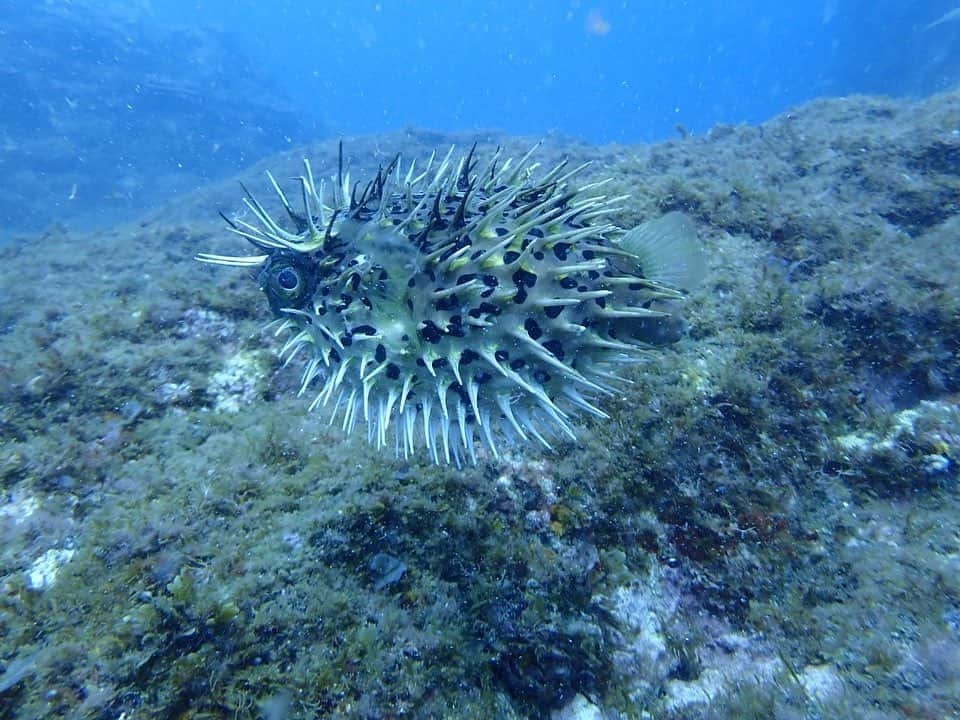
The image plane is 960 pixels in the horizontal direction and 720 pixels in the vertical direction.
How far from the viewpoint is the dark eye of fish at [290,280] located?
8.90 feet

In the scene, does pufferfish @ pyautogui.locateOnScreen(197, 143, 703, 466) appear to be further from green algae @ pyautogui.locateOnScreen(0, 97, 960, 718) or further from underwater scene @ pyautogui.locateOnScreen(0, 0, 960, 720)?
green algae @ pyautogui.locateOnScreen(0, 97, 960, 718)

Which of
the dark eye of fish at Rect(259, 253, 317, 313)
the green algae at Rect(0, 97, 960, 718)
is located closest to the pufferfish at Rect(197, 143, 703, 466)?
the dark eye of fish at Rect(259, 253, 317, 313)

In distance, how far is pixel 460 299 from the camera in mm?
2471

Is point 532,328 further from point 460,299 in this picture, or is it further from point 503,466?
point 503,466

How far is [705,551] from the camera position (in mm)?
3473

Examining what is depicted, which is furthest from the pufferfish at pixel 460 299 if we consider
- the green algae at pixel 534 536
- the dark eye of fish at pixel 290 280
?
the green algae at pixel 534 536

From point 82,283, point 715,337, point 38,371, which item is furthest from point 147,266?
point 715,337

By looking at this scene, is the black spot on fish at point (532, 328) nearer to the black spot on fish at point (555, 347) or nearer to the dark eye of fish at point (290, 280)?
the black spot on fish at point (555, 347)

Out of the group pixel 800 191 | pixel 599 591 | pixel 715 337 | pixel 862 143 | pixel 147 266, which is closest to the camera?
pixel 599 591

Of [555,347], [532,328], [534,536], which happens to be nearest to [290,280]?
[532,328]

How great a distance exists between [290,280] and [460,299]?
92 cm

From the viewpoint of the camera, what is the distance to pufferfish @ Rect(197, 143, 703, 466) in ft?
8.16

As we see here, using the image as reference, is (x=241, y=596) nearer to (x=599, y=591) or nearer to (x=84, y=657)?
(x=84, y=657)

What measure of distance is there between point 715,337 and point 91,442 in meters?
4.95
